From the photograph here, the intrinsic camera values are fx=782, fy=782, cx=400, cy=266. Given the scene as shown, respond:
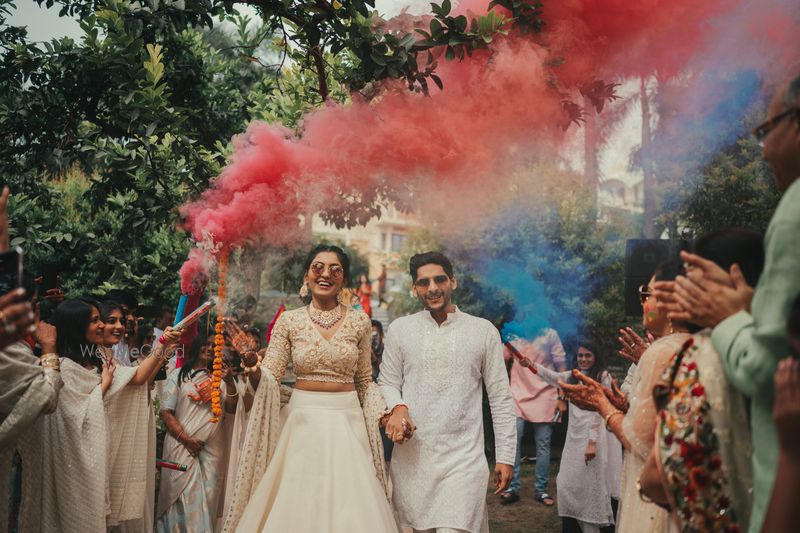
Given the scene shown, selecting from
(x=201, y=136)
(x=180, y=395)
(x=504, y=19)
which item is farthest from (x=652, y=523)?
(x=201, y=136)

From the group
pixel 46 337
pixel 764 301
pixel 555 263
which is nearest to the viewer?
pixel 764 301

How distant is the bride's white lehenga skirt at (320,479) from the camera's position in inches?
193

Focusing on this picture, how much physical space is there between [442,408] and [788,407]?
11.2 feet

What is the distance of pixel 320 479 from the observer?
5047 millimetres

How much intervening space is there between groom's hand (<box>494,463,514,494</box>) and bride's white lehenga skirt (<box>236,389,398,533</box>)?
0.72 metres

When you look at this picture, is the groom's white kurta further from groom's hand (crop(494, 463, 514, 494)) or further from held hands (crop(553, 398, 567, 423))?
held hands (crop(553, 398, 567, 423))

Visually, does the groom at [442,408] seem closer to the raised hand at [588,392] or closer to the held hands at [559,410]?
the raised hand at [588,392]

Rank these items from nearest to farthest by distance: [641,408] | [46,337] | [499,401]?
[641,408]
[46,337]
[499,401]

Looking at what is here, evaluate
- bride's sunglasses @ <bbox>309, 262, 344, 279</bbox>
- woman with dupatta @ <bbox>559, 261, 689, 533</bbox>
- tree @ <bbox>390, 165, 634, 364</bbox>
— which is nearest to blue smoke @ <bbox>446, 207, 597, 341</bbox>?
tree @ <bbox>390, 165, 634, 364</bbox>

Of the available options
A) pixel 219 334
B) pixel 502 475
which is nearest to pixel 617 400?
pixel 502 475

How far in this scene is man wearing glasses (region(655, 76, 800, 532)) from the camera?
2066mm

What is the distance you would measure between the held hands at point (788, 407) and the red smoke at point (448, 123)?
424cm

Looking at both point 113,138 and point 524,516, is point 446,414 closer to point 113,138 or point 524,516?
point 113,138

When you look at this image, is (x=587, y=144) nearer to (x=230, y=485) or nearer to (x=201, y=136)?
(x=201, y=136)
